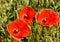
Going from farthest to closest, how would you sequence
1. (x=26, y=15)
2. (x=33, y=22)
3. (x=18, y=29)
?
(x=33, y=22) < (x=26, y=15) < (x=18, y=29)

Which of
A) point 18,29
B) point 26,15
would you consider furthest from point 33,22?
point 18,29

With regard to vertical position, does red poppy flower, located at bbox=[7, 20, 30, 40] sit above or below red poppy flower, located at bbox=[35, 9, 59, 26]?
below

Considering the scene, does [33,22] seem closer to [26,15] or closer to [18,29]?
[26,15]

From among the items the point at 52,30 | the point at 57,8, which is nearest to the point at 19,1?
the point at 57,8

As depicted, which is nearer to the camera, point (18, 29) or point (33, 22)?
point (18, 29)

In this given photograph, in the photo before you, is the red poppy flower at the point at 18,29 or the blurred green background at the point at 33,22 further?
the blurred green background at the point at 33,22

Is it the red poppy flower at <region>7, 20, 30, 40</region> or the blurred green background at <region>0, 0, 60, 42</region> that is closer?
the red poppy flower at <region>7, 20, 30, 40</region>
